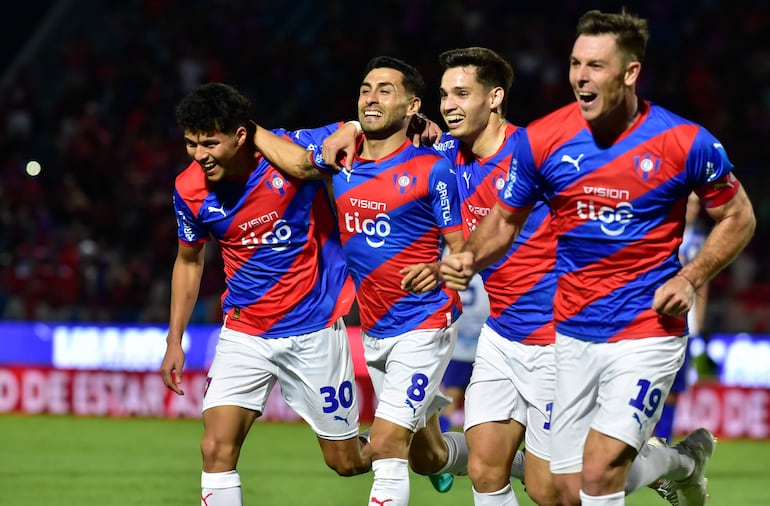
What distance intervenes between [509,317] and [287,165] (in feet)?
4.38

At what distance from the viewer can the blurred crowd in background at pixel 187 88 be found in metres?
17.2

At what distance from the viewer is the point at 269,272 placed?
6777 millimetres

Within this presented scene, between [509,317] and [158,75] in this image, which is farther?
[158,75]

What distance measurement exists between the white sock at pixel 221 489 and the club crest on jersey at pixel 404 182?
65.0 inches

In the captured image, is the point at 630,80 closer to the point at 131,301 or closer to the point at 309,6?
the point at 131,301

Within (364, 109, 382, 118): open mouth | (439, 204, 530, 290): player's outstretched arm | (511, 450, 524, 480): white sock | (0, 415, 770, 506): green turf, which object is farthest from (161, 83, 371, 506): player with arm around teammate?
(0, 415, 770, 506): green turf

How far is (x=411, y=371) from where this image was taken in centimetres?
669

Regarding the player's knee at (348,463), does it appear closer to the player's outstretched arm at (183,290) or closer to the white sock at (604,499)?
the player's outstretched arm at (183,290)

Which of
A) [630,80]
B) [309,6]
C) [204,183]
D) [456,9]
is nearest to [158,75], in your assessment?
[309,6]

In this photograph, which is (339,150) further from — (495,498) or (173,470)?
(173,470)

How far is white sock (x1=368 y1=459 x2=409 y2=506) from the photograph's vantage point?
6.55 meters

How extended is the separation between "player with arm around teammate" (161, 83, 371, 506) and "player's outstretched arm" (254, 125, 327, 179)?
8 cm

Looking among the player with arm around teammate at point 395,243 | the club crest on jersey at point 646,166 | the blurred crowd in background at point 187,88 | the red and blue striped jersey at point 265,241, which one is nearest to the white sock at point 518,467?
the player with arm around teammate at point 395,243

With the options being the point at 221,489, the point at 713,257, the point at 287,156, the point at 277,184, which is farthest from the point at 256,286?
the point at 713,257
